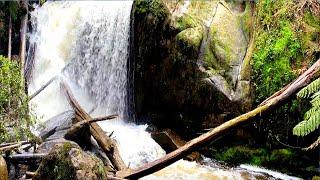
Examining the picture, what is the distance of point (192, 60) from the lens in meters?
9.82

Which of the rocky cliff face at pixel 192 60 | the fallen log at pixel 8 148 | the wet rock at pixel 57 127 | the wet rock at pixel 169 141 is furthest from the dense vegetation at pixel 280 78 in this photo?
the fallen log at pixel 8 148

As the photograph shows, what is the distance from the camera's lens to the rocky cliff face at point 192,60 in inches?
372

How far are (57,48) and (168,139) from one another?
5.04m

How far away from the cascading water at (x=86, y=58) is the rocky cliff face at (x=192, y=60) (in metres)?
0.88

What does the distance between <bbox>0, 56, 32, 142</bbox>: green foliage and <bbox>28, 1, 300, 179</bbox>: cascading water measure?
361cm

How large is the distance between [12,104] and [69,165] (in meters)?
1.86

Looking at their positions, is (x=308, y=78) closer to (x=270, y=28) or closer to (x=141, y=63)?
(x=270, y=28)

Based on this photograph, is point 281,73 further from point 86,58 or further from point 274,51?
point 86,58

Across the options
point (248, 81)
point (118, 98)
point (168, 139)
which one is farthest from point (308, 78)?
point (118, 98)

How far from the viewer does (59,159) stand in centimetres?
583

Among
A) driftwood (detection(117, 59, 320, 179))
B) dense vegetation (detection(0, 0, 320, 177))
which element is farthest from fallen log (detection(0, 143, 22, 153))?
dense vegetation (detection(0, 0, 320, 177))

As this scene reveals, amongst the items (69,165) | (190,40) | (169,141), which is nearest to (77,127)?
(169,141)

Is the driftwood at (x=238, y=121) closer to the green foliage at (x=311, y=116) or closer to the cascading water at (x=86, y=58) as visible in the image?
the green foliage at (x=311, y=116)

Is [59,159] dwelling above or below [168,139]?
above
